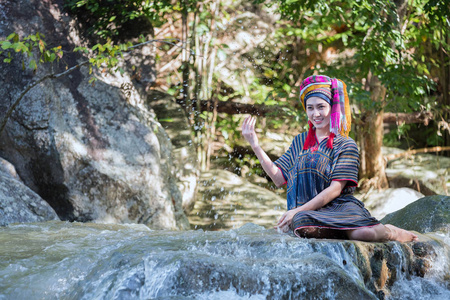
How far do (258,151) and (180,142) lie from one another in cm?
385

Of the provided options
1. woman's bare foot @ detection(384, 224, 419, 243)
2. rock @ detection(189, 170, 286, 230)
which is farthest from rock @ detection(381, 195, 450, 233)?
rock @ detection(189, 170, 286, 230)

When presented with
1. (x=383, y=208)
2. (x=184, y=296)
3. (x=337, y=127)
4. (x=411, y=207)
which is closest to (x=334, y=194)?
(x=337, y=127)

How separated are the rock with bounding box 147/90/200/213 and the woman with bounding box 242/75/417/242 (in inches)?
134

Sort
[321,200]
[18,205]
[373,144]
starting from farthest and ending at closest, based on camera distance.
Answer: [373,144] < [18,205] < [321,200]

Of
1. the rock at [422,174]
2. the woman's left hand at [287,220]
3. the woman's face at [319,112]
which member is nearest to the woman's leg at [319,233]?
the woman's left hand at [287,220]

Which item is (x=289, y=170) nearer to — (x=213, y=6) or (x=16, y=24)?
(x=16, y=24)

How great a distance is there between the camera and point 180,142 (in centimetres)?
678

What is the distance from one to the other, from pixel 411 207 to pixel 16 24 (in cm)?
419

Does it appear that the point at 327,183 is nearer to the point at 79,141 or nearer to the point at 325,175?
the point at 325,175

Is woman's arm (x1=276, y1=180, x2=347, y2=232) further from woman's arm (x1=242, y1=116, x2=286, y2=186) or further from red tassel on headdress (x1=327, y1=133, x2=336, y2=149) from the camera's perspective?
woman's arm (x1=242, y1=116, x2=286, y2=186)

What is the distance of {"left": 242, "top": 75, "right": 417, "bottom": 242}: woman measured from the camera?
8.94ft

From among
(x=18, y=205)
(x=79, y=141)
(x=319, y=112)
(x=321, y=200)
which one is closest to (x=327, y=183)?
(x=321, y=200)

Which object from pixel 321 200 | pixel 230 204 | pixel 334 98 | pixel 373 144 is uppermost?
pixel 334 98

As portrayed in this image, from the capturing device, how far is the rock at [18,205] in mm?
3822
